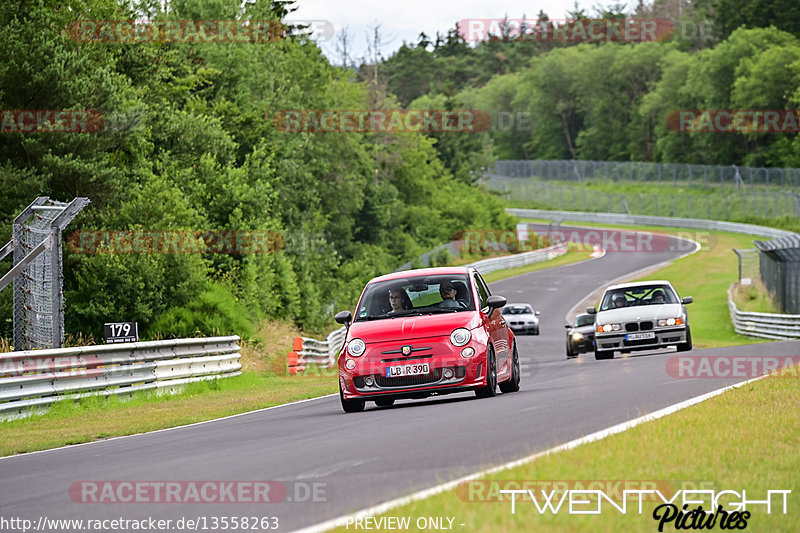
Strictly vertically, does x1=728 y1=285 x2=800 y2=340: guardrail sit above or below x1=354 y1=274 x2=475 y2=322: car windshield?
below

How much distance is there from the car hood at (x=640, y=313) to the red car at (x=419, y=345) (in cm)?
947

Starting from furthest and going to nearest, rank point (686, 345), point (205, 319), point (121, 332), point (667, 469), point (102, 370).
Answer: point (205, 319) → point (686, 345) → point (121, 332) → point (102, 370) → point (667, 469)

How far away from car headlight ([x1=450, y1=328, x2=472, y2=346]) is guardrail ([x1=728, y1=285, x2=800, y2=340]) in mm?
23036

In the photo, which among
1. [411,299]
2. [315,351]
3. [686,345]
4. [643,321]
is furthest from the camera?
[315,351]

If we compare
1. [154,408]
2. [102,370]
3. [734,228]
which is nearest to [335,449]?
[154,408]

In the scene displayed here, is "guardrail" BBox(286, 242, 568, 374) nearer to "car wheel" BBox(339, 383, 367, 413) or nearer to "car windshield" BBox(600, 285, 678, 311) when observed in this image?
"car windshield" BBox(600, 285, 678, 311)

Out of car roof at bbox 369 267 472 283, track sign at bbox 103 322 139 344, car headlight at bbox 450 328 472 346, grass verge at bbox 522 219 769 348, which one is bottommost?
grass verge at bbox 522 219 769 348

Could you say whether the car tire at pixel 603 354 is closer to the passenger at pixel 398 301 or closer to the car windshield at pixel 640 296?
the car windshield at pixel 640 296

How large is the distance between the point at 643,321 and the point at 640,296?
1559mm

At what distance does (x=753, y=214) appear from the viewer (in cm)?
8881

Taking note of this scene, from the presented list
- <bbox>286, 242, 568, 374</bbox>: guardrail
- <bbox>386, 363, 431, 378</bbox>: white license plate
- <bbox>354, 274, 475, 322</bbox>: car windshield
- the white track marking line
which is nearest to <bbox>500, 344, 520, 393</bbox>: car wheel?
<bbox>354, 274, 475, 322</bbox>: car windshield

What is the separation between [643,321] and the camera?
23703 mm

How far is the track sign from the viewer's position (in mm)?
19109

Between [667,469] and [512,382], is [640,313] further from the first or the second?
[667,469]
